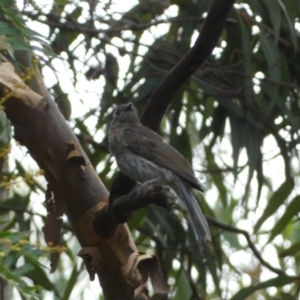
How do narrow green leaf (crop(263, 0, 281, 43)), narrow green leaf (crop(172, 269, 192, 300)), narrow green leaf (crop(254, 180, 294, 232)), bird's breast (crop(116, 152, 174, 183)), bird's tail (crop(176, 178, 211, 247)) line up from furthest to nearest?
1. narrow green leaf (crop(172, 269, 192, 300))
2. narrow green leaf (crop(254, 180, 294, 232))
3. narrow green leaf (crop(263, 0, 281, 43))
4. bird's breast (crop(116, 152, 174, 183))
5. bird's tail (crop(176, 178, 211, 247))

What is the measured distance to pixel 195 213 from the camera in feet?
9.10

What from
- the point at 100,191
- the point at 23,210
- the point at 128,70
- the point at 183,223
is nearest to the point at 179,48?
the point at 128,70

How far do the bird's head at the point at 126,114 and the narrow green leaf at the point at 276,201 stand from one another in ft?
2.25

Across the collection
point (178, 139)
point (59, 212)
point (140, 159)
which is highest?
point (178, 139)

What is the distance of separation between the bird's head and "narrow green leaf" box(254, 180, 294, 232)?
2.25ft

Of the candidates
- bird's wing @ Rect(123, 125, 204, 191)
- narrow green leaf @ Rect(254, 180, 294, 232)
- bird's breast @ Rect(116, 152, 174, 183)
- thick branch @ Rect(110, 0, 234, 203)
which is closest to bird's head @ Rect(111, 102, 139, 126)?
bird's wing @ Rect(123, 125, 204, 191)

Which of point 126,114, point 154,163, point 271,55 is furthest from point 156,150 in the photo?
point 271,55

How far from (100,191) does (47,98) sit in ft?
1.23

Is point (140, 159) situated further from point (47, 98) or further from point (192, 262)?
point (192, 262)

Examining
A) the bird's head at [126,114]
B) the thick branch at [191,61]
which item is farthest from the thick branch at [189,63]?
the bird's head at [126,114]

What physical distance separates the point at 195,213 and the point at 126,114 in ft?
2.81

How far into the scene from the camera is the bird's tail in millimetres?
2713

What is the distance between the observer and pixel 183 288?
13.2 feet

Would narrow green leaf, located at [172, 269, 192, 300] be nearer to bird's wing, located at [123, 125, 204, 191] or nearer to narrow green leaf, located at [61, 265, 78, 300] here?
narrow green leaf, located at [61, 265, 78, 300]
